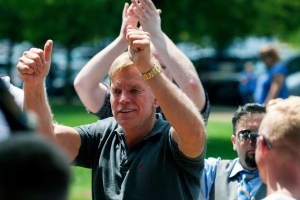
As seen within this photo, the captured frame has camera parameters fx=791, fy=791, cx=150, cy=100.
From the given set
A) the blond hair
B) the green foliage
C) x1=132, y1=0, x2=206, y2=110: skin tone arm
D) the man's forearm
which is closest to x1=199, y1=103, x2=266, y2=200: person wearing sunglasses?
x1=132, y1=0, x2=206, y2=110: skin tone arm

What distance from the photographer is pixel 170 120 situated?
135 inches

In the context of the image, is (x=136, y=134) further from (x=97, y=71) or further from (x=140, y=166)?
(x=97, y=71)

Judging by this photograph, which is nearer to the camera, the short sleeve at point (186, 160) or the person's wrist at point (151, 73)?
the person's wrist at point (151, 73)

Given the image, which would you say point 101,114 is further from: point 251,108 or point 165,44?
point 251,108

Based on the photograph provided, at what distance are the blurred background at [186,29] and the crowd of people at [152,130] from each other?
13.2 m

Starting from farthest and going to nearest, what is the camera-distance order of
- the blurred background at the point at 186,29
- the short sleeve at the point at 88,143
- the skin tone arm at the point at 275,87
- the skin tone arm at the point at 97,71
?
1. the blurred background at the point at 186,29
2. the skin tone arm at the point at 275,87
3. the skin tone arm at the point at 97,71
4. the short sleeve at the point at 88,143

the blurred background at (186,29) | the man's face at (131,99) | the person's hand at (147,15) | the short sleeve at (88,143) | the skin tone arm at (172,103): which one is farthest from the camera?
the blurred background at (186,29)

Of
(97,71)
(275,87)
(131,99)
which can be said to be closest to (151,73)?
(131,99)

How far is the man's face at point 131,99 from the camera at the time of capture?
3.79m

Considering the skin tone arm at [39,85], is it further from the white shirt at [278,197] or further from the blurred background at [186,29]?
the blurred background at [186,29]

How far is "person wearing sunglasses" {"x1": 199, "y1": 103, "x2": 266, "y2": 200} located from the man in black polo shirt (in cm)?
50

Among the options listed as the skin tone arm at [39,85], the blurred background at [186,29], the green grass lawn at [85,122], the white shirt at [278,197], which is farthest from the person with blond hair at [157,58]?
the blurred background at [186,29]

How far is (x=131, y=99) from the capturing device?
3.80 meters

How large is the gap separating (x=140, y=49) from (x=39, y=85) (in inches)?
20.3
